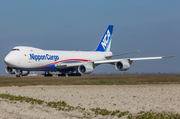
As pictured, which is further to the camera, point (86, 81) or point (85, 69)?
point (85, 69)

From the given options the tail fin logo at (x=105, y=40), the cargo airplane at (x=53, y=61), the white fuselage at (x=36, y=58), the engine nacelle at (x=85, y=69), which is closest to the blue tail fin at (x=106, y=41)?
the tail fin logo at (x=105, y=40)

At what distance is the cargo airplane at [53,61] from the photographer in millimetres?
35125

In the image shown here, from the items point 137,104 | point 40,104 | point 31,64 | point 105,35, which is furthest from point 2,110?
point 105,35

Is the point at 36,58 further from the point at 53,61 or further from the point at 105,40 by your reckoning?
the point at 105,40

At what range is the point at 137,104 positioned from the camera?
11.3 meters

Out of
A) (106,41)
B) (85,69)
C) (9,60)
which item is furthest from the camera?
(106,41)

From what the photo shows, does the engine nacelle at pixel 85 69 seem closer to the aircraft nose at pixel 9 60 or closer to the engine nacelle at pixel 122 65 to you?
the engine nacelle at pixel 122 65

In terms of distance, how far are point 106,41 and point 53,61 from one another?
48.3ft

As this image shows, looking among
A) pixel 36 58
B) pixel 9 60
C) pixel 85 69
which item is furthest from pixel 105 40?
pixel 9 60

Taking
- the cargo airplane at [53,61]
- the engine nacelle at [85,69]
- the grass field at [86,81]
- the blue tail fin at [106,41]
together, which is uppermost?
the blue tail fin at [106,41]

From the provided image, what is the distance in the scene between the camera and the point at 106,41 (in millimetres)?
50406

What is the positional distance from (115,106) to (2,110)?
14.9 ft

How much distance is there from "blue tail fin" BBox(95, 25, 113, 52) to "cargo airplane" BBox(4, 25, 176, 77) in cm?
223

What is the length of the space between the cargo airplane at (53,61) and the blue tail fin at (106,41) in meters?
2.23
